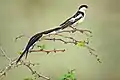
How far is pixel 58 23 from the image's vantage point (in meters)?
1.71

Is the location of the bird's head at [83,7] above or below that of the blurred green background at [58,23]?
above

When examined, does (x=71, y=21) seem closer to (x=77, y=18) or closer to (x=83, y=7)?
(x=77, y=18)

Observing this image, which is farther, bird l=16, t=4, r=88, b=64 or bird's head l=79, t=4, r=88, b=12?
bird's head l=79, t=4, r=88, b=12

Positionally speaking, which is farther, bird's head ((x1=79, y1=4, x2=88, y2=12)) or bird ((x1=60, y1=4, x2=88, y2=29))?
bird's head ((x1=79, y1=4, x2=88, y2=12))

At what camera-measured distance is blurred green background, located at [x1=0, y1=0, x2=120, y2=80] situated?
172 cm

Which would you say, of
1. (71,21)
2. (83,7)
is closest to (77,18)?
(71,21)

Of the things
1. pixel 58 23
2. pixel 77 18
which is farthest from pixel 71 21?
pixel 58 23

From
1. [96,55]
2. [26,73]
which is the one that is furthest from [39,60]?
[96,55]

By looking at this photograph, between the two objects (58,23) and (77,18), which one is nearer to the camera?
(77,18)

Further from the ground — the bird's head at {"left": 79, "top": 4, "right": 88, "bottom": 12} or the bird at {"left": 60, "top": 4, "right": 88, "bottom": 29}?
the bird's head at {"left": 79, "top": 4, "right": 88, "bottom": 12}

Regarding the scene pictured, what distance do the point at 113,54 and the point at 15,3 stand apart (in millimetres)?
632

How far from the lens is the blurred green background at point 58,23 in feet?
5.63

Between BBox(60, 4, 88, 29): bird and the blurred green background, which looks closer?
BBox(60, 4, 88, 29): bird

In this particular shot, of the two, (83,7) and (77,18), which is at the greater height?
(83,7)
